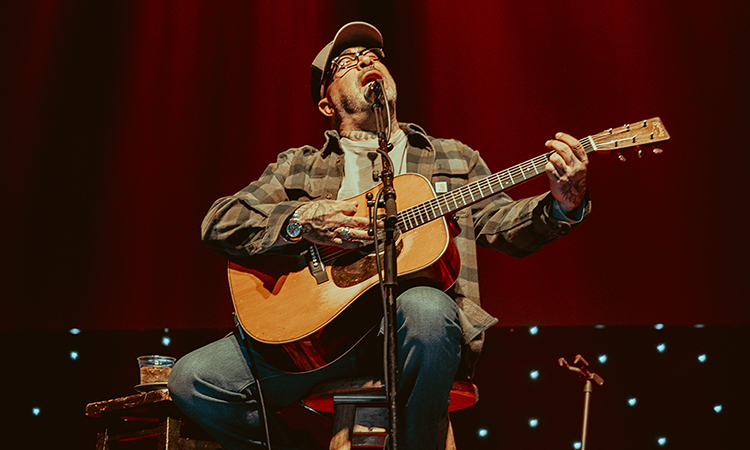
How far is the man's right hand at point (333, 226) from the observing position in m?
1.76

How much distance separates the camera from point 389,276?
142 cm

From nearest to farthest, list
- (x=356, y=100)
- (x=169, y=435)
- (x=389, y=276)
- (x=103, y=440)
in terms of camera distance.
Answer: (x=389, y=276)
(x=169, y=435)
(x=103, y=440)
(x=356, y=100)

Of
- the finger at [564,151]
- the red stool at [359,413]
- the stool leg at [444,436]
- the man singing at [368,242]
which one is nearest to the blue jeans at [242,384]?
the man singing at [368,242]

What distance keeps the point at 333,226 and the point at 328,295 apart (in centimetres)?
22

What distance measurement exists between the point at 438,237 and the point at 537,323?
4.54ft

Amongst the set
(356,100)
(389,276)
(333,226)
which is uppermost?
(356,100)

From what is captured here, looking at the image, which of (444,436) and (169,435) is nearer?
(444,436)

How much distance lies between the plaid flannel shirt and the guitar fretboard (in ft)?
0.35

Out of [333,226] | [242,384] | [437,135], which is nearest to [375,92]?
[333,226]

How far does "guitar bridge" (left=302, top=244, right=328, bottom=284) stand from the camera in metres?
1.81

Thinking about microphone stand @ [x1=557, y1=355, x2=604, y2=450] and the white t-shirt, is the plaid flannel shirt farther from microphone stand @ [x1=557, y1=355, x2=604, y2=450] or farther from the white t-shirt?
microphone stand @ [x1=557, y1=355, x2=604, y2=450]

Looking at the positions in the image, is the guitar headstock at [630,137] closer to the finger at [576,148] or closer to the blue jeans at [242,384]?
the finger at [576,148]

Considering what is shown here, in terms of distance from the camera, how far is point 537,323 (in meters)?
2.85

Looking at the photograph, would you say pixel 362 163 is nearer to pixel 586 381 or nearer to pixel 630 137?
pixel 630 137
